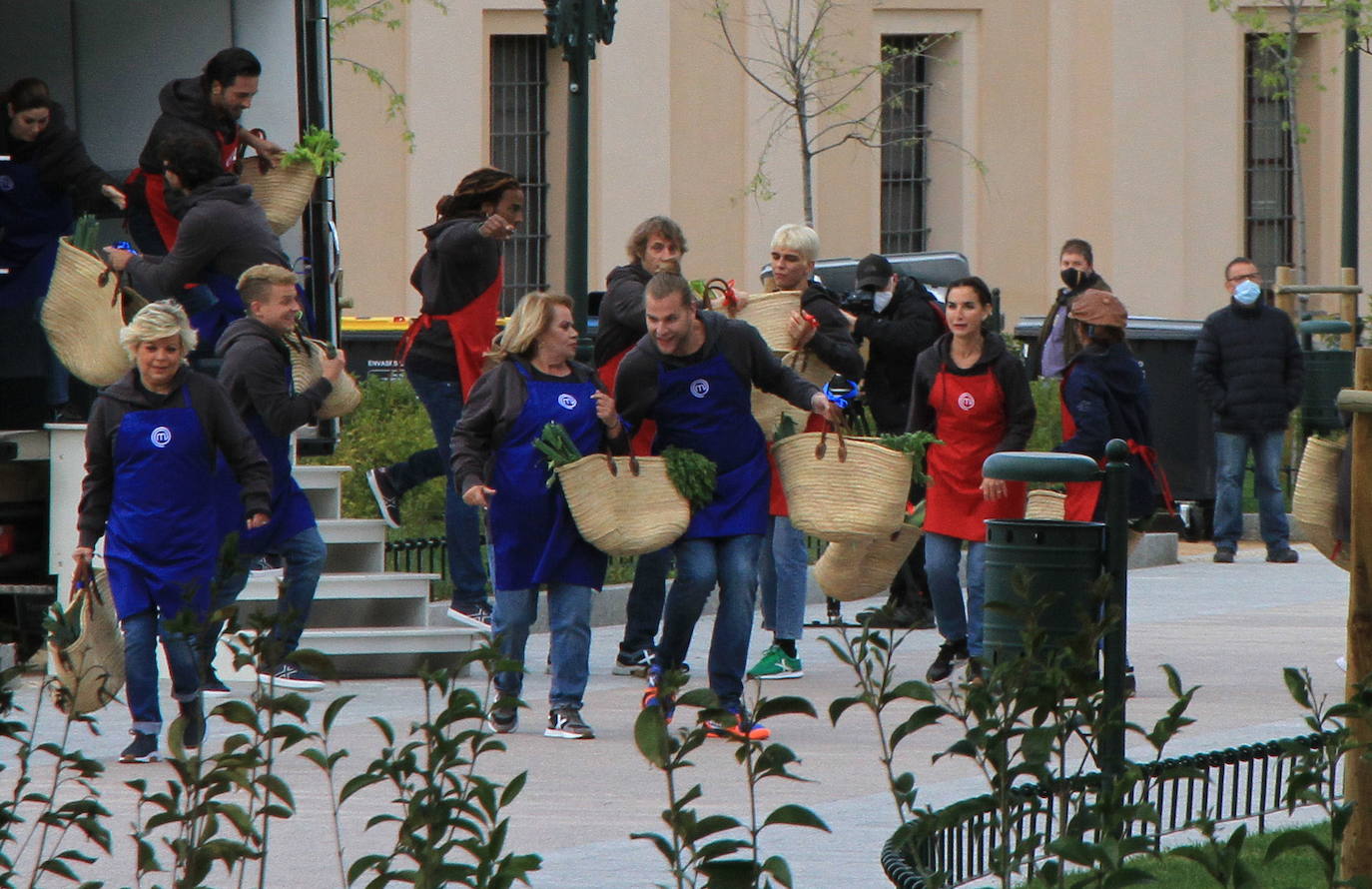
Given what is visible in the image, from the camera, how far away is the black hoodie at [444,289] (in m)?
10.3

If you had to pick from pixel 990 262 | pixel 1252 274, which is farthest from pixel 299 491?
pixel 990 262

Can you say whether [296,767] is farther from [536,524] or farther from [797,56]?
[797,56]

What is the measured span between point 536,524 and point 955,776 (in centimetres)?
181

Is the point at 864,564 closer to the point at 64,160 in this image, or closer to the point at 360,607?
the point at 360,607

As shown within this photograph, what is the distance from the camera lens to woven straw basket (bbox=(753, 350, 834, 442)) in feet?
32.1

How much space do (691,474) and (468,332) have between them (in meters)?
2.33

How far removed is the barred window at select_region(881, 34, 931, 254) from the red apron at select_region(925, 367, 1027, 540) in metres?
16.8

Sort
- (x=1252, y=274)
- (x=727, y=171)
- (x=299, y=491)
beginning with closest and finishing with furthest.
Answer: (x=299, y=491) < (x=1252, y=274) < (x=727, y=171)

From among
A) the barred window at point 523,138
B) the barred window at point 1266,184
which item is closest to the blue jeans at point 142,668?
the barred window at point 523,138

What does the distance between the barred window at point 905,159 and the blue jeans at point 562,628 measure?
18113 millimetres

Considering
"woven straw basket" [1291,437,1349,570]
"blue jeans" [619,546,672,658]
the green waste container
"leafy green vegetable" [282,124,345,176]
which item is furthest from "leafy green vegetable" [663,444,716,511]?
"leafy green vegetable" [282,124,345,176]

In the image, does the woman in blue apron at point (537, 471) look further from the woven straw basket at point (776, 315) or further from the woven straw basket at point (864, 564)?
the woven straw basket at point (864, 564)

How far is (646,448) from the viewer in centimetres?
924

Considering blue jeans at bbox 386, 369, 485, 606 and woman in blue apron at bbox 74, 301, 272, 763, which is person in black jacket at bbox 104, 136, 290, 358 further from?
woman in blue apron at bbox 74, 301, 272, 763
